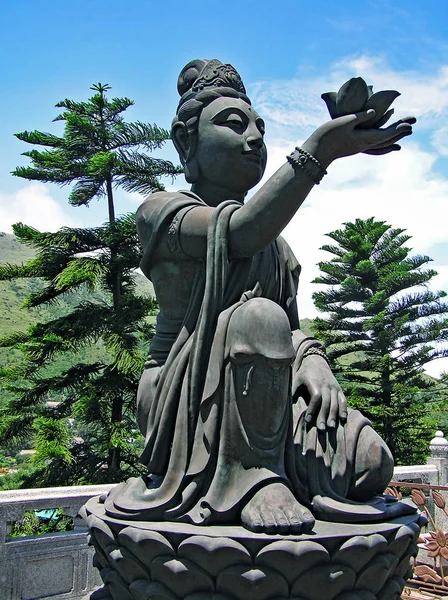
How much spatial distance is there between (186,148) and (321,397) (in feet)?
5.13

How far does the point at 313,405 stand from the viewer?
280cm

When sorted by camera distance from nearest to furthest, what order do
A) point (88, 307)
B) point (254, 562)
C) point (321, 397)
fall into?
point (254, 562) < point (321, 397) < point (88, 307)

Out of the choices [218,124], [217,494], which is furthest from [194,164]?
[217,494]

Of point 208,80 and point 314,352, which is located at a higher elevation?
point 208,80

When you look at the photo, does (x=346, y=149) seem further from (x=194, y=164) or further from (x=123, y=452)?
(x=123, y=452)

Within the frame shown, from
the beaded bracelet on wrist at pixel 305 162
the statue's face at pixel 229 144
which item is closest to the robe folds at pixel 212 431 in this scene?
the statue's face at pixel 229 144

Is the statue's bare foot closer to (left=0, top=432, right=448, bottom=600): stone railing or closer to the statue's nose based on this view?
the statue's nose

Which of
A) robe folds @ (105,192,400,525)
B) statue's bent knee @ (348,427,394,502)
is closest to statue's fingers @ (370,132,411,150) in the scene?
robe folds @ (105,192,400,525)

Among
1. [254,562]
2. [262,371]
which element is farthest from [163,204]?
[254,562]

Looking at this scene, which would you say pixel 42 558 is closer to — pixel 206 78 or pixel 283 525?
pixel 283 525

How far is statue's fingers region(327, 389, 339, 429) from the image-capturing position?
276 centimetres

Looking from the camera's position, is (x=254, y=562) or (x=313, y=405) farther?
(x=313, y=405)

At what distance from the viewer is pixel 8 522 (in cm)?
459

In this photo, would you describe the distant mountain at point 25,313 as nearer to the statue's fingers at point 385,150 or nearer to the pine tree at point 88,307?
the pine tree at point 88,307
